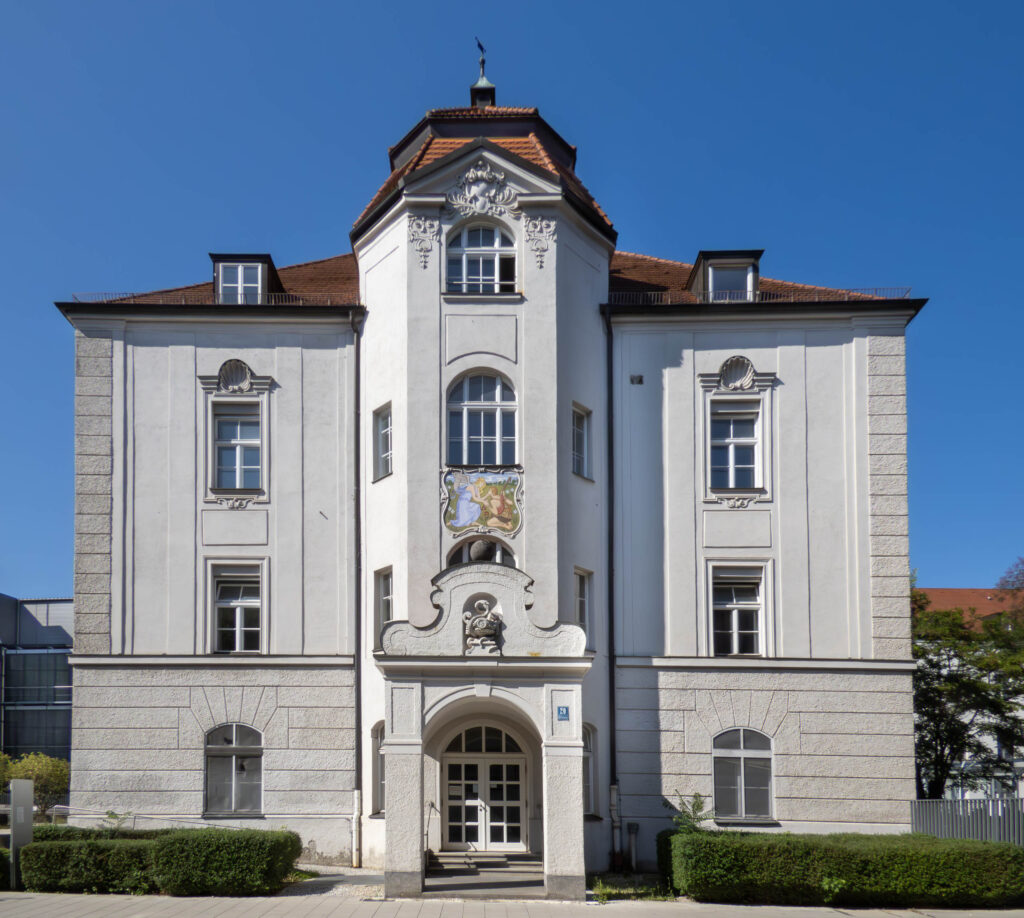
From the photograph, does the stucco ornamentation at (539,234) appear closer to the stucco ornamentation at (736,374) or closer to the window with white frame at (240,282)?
the stucco ornamentation at (736,374)

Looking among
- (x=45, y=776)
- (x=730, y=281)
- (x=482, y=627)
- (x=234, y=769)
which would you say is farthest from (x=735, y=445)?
(x=45, y=776)

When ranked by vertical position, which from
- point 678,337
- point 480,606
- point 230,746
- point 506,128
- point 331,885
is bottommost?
point 331,885

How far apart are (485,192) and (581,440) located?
5.17m

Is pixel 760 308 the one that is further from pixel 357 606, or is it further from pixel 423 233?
pixel 357 606

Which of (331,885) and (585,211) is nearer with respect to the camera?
(331,885)

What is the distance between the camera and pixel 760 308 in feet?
78.2

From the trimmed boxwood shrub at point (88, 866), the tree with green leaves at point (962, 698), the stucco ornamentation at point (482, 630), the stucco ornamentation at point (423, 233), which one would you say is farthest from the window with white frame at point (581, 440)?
the tree with green leaves at point (962, 698)

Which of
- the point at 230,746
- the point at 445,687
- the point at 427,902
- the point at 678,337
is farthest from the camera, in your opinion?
the point at 678,337

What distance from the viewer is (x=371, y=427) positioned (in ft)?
76.5

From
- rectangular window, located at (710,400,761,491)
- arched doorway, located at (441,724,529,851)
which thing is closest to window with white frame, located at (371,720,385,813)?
arched doorway, located at (441,724,529,851)

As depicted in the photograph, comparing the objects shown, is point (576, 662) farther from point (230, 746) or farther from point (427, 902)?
point (230, 746)

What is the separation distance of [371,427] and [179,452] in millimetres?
3929

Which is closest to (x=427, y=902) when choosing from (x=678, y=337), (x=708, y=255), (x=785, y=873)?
(x=785, y=873)

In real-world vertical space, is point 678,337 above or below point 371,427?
above
